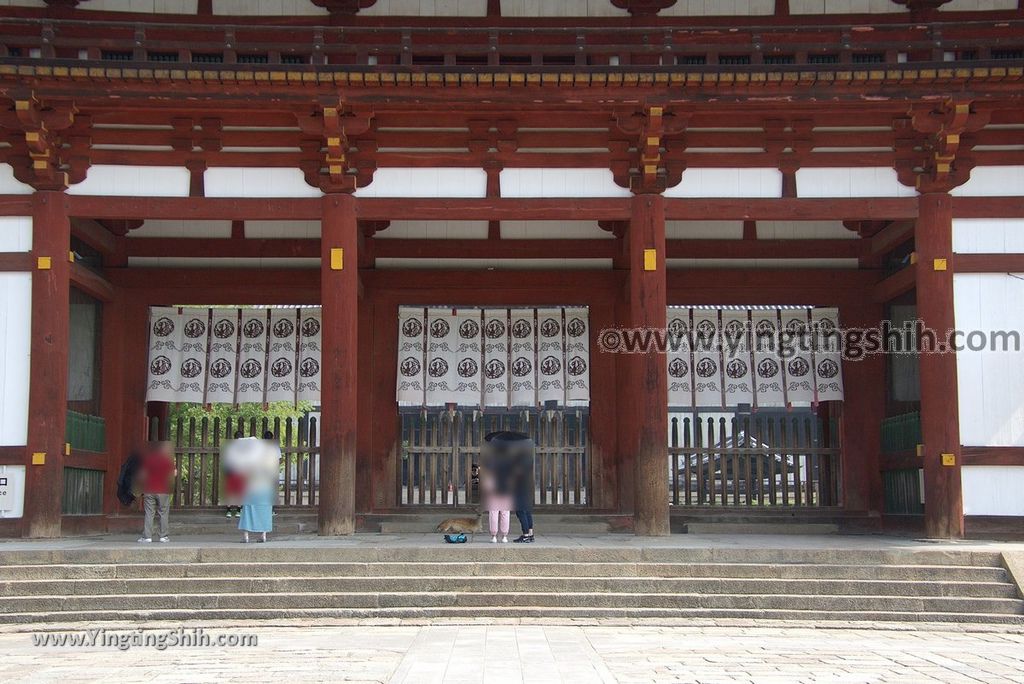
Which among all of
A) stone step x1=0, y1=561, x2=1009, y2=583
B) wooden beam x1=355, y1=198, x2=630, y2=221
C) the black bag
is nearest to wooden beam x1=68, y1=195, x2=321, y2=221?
wooden beam x1=355, y1=198, x2=630, y2=221

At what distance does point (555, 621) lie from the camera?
9.23 m

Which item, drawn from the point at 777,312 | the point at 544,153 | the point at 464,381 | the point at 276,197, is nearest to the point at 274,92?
the point at 276,197

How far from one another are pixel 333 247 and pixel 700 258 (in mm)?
5173

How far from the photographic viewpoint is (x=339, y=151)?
11898 mm

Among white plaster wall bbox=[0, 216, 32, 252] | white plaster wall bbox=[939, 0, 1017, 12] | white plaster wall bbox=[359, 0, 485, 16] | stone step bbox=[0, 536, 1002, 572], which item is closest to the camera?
stone step bbox=[0, 536, 1002, 572]

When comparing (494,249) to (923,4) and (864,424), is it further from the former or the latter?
(923,4)

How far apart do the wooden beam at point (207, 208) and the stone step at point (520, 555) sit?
3843mm

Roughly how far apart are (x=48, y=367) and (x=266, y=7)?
488 centimetres

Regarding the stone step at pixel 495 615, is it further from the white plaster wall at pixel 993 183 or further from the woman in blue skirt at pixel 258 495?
the white plaster wall at pixel 993 183

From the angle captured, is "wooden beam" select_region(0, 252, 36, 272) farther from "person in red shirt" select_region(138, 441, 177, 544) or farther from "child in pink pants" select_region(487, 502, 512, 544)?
"child in pink pants" select_region(487, 502, 512, 544)

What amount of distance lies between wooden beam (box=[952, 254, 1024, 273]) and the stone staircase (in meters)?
3.36

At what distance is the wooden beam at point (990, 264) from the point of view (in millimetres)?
11859

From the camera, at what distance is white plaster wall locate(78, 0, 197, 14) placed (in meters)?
12.9

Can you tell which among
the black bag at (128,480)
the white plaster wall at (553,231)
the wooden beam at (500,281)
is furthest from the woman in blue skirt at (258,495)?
the white plaster wall at (553,231)
